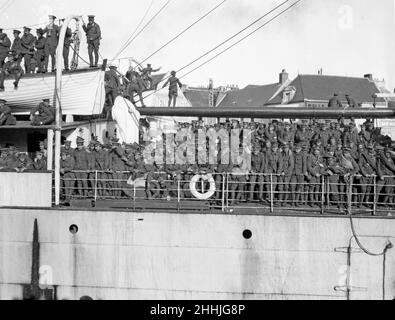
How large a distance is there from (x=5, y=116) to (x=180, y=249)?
6.52m

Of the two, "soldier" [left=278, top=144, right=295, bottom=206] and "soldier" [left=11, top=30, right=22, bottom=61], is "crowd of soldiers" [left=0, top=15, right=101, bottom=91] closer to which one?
"soldier" [left=11, top=30, right=22, bottom=61]

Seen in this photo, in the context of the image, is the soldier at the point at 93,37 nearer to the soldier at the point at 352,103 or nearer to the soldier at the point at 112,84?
the soldier at the point at 112,84

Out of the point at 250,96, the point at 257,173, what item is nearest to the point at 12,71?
the point at 257,173

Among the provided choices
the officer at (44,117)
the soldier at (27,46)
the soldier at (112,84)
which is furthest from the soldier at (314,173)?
the soldier at (27,46)

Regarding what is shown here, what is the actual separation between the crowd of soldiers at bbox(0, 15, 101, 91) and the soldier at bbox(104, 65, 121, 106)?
52cm

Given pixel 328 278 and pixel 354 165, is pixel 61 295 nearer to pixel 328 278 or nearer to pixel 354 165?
pixel 328 278

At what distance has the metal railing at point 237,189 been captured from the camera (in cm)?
1010

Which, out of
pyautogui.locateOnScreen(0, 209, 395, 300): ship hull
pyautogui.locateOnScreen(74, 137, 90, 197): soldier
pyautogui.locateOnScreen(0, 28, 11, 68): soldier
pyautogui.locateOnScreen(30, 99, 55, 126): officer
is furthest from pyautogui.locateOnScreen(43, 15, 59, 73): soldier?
pyautogui.locateOnScreen(0, 209, 395, 300): ship hull

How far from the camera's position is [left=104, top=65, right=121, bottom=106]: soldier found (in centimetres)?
1434

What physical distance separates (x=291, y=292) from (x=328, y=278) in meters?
0.76

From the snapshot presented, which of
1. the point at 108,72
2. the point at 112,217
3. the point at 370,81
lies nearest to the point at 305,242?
the point at 112,217

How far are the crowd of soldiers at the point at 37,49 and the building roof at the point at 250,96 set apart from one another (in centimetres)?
3913

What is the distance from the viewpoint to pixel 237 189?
430 inches

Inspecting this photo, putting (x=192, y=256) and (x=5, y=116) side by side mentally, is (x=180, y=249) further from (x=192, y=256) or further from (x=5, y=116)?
(x=5, y=116)
